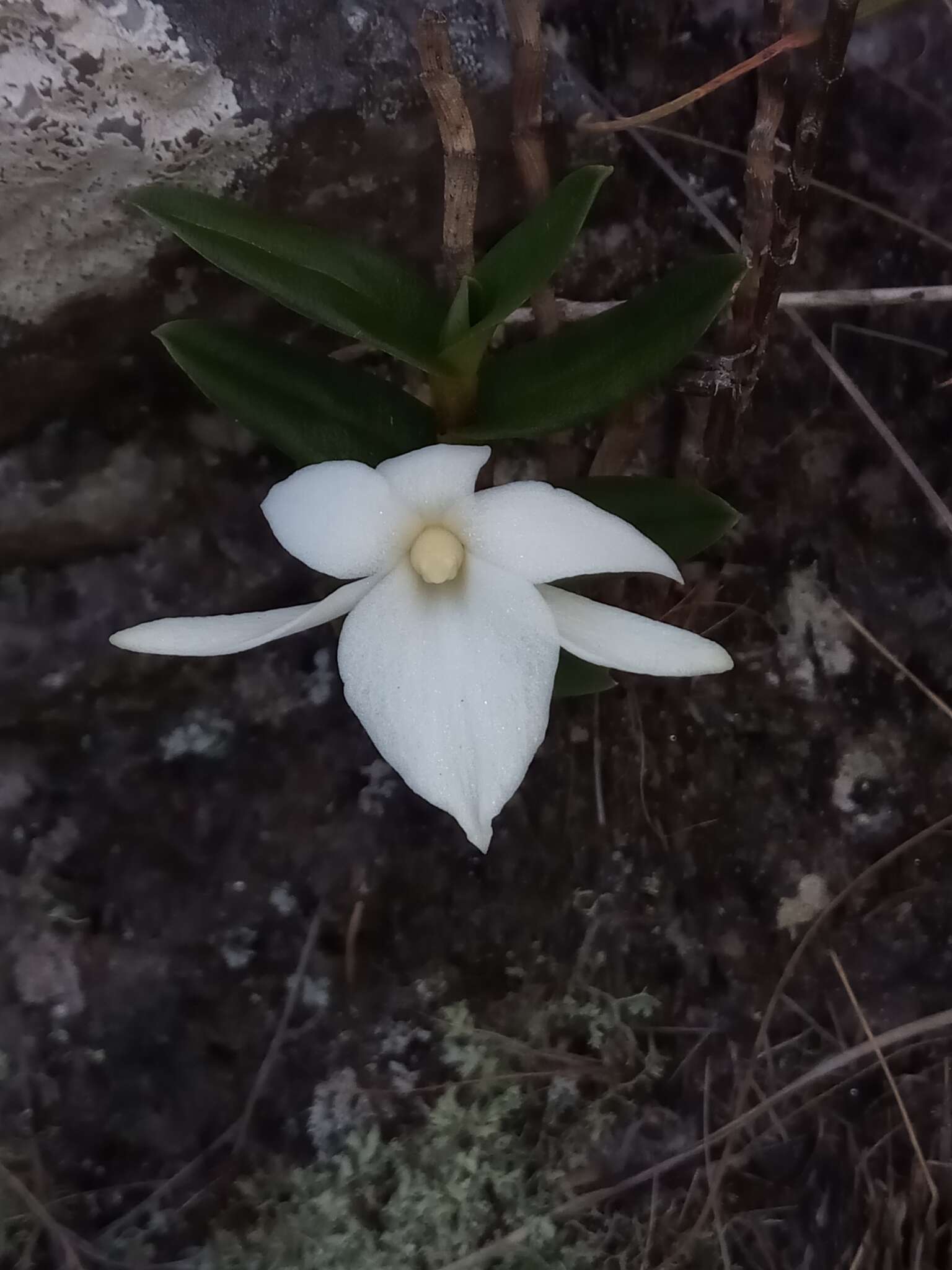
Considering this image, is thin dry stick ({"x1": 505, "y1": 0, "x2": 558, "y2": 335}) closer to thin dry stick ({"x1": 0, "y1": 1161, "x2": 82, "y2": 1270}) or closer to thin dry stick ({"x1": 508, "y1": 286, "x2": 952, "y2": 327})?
thin dry stick ({"x1": 508, "y1": 286, "x2": 952, "y2": 327})

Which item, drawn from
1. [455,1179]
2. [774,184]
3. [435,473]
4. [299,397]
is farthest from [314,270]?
[455,1179]

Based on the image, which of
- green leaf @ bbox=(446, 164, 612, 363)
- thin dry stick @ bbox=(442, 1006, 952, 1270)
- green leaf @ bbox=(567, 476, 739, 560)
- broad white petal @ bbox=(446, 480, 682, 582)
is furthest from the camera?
thin dry stick @ bbox=(442, 1006, 952, 1270)

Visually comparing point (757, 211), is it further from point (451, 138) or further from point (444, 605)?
point (444, 605)

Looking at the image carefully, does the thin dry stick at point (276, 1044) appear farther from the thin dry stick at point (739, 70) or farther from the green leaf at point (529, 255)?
the thin dry stick at point (739, 70)

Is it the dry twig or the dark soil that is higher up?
the dry twig

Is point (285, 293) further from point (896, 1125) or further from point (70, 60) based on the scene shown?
point (896, 1125)

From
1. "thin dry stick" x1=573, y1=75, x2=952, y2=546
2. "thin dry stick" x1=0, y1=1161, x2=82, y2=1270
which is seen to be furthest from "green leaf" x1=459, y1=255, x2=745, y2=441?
"thin dry stick" x1=0, y1=1161, x2=82, y2=1270

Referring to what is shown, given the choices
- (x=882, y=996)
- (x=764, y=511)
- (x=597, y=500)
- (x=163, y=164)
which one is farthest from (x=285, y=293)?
(x=882, y=996)

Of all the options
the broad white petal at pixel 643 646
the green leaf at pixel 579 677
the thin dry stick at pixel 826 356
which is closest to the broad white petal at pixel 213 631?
the broad white petal at pixel 643 646
